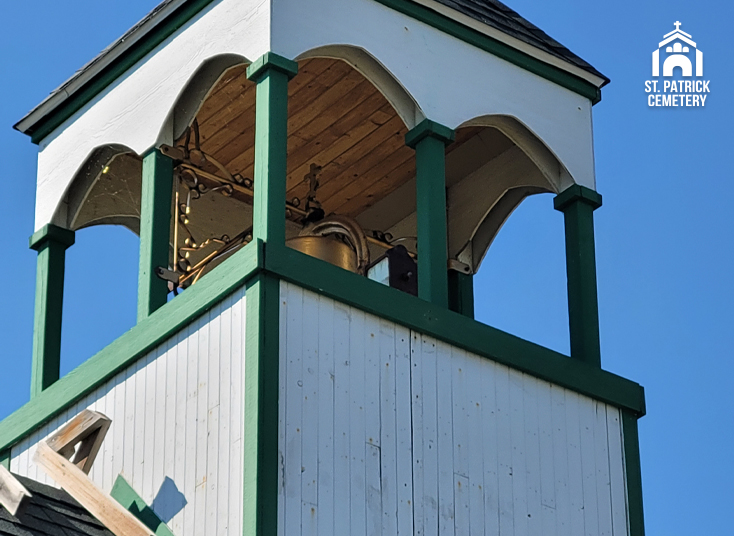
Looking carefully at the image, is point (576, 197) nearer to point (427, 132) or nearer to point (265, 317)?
point (427, 132)

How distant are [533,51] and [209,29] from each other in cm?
212

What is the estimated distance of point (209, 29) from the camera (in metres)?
11.8

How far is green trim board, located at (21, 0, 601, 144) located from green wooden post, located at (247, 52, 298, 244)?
35.1 inches

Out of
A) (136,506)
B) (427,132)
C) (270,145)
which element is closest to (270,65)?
(270,145)

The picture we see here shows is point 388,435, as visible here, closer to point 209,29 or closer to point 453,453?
point 453,453

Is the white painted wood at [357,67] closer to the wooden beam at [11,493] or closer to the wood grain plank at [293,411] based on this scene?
the wood grain plank at [293,411]

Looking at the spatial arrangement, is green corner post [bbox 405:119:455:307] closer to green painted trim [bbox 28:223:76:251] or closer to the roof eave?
the roof eave

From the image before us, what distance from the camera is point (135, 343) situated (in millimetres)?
11102

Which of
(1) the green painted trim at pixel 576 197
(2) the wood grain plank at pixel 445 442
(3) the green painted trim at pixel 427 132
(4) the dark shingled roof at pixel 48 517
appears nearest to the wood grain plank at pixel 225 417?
(4) the dark shingled roof at pixel 48 517

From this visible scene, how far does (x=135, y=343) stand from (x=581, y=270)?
9.52 feet

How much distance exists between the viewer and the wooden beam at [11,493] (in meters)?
10.0

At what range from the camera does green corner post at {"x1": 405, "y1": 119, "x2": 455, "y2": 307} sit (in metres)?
11.4

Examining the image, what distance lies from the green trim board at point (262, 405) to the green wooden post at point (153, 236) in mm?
1303

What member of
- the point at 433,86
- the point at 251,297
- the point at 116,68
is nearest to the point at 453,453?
the point at 251,297
